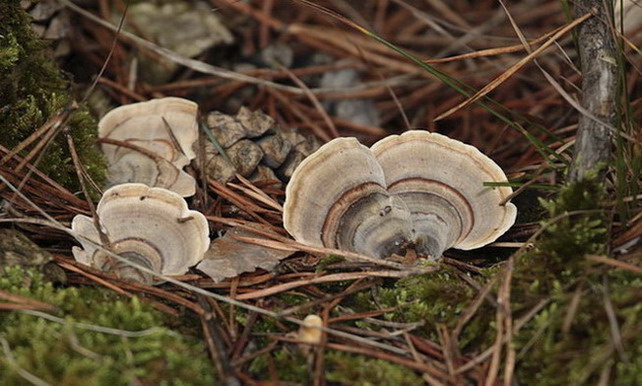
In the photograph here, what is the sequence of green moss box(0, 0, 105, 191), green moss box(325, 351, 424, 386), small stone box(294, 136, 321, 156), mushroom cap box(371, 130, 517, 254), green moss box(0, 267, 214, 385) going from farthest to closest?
small stone box(294, 136, 321, 156)
green moss box(0, 0, 105, 191)
mushroom cap box(371, 130, 517, 254)
green moss box(325, 351, 424, 386)
green moss box(0, 267, 214, 385)

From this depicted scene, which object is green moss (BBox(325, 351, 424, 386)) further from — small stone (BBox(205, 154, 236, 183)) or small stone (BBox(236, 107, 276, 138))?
small stone (BBox(236, 107, 276, 138))

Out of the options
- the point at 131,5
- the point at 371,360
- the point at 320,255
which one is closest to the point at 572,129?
the point at 320,255

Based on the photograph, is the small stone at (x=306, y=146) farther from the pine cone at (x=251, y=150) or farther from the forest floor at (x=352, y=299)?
the forest floor at (x=352, y=299)

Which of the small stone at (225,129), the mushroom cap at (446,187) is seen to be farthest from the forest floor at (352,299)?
the small stone at (225,129)

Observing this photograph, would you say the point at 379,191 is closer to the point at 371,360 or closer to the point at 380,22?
the point at 371,360

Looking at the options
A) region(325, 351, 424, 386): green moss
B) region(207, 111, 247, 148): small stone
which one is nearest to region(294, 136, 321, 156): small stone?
region(207, 111, 247, 148): small stone
